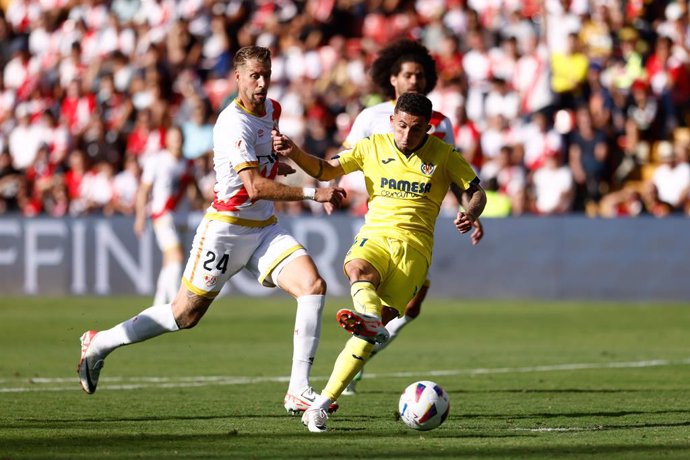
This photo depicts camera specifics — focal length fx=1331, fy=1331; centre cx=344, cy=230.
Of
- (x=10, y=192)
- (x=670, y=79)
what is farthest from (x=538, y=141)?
(x=10, y=192)

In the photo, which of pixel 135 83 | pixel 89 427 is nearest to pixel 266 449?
pixel 89 427

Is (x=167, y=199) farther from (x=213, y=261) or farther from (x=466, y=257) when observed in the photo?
(x=213, y=261)

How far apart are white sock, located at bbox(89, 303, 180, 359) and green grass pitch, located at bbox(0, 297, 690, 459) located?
0.49 metres

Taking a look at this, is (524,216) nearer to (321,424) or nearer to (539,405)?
(539,405)

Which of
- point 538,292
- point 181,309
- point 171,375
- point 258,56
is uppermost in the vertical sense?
point 258,56

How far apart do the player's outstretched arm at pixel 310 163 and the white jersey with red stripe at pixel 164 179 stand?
9047mm

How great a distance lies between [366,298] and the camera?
8.86 m

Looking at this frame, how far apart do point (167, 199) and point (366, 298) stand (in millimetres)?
9995

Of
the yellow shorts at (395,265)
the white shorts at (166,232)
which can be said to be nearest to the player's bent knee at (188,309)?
the yellow shorts at (395,265)

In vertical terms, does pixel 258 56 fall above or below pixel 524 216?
above

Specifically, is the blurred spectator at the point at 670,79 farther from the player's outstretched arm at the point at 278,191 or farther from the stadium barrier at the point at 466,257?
the player's outstretched arm at the point at 278,191

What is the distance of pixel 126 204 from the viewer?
24.7 metres

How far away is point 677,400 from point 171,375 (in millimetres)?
4897

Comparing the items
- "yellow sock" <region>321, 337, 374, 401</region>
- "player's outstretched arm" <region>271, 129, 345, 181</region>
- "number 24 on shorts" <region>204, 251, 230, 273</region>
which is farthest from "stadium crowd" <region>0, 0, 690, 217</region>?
"yellow sock" <region>321, 337, 374, 401</region>
